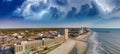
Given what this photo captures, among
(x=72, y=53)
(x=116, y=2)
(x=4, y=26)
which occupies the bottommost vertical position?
(x=72, y=53)

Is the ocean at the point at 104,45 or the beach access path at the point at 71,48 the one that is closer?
the beach access path at the point at 71,48

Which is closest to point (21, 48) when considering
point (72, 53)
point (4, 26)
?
point (4, 26)

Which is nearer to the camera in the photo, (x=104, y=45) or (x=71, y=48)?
(x=71, y=48)

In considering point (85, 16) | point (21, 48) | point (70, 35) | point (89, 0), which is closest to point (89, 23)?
point (85, 16)

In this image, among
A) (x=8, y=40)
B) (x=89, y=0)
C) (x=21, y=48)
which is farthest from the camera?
(x=8, y=40)

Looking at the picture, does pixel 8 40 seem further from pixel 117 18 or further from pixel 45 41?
pixel 117 18

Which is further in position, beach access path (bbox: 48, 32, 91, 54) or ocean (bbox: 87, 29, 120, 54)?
ocean (bbox: 87, 29, 120, 54)

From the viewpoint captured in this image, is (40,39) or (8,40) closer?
(8,40)

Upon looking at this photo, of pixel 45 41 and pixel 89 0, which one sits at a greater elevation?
pixel 89 0

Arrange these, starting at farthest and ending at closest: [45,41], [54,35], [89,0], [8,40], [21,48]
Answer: [54,35] → [45,41] → [8,40] → [89,0] → [21,48]
